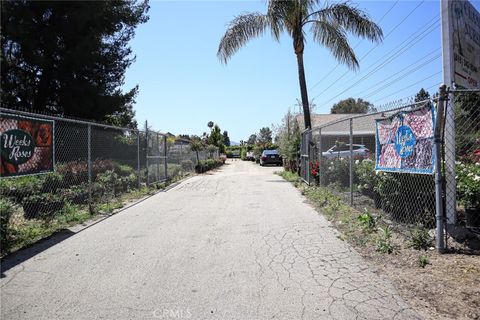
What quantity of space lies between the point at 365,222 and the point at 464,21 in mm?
3519

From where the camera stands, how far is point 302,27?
15.8 metres

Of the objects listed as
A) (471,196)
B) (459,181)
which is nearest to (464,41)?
(459,181)

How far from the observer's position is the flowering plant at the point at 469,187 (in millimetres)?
5532

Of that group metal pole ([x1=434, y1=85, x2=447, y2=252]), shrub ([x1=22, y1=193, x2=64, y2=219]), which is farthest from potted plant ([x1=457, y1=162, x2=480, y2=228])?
shrub ([x1=22, y1=193, x2=64, y2=219])

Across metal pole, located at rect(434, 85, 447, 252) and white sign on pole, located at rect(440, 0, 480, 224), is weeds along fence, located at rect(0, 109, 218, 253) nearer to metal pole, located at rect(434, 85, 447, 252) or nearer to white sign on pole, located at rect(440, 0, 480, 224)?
metal pole, located at rect(434, 85, 447, 252)

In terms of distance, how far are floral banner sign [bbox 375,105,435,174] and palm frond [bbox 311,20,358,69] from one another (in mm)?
9336

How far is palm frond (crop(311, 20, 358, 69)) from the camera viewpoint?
15.2m

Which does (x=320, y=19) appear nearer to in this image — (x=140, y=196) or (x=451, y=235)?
(x=140, y=196)

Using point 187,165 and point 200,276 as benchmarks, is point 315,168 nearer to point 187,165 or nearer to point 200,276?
point 200,276

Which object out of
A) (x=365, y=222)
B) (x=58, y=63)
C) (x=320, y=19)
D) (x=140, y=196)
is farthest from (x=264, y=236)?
(x=58, y=63)

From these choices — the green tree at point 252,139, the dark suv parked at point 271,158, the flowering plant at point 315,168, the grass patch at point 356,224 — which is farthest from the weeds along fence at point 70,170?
the green tree at point 252,139

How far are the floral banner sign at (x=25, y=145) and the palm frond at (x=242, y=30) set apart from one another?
10768 millimetres

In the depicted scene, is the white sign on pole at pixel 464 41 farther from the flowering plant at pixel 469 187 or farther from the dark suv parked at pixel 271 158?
the dark suv parked at pixel 271 158

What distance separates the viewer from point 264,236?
6.45m
